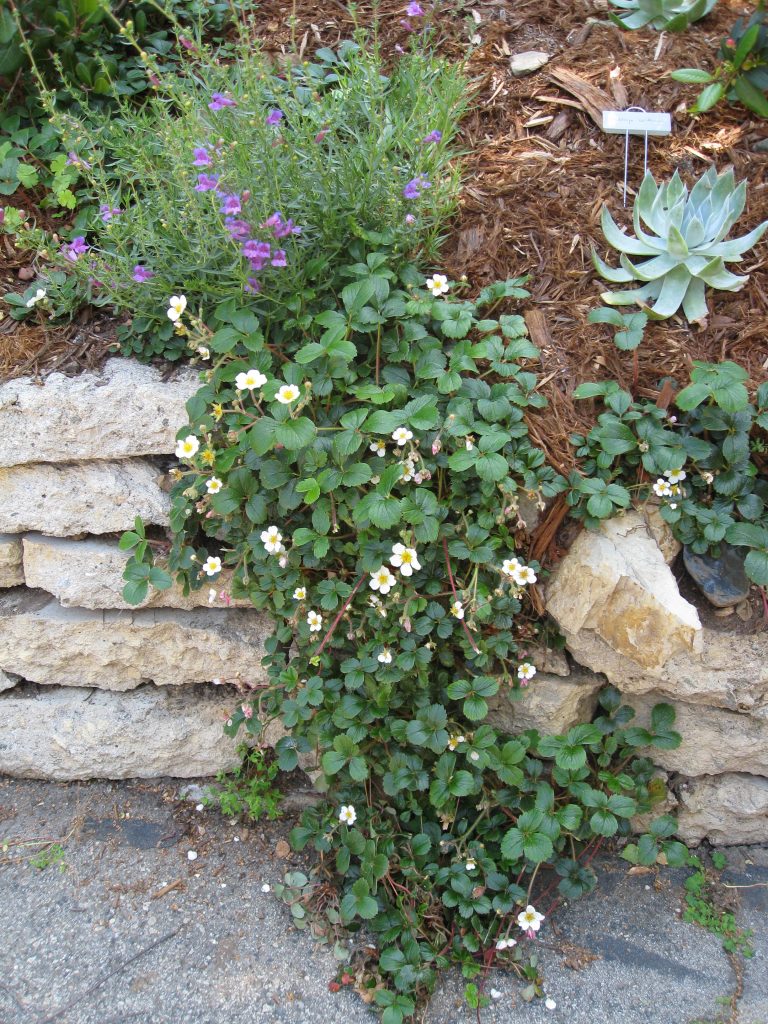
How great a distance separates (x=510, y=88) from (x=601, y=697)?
2282 mm

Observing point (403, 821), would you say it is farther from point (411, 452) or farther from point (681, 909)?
point (411, 452)

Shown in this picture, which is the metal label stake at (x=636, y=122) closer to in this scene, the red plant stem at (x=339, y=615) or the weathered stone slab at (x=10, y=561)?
the red plant stem at (x=339, y=615)

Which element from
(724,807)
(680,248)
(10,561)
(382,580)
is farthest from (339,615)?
(680,248)

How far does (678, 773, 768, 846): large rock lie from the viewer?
2754 millimetres

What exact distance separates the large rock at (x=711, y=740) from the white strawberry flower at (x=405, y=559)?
0.89 meters

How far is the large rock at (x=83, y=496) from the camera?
108 inches

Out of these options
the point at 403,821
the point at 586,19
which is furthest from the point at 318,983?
the point at 586,19

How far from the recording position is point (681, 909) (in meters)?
2.66

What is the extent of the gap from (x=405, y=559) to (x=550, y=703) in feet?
2.36

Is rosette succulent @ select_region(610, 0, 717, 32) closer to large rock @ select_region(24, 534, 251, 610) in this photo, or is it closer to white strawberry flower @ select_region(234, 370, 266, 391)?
white strawberry flower @ select_region(234, 370, 266, 391)

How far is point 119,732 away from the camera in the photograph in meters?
2.94

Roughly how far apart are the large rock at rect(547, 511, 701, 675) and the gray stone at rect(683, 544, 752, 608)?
4.5 inches

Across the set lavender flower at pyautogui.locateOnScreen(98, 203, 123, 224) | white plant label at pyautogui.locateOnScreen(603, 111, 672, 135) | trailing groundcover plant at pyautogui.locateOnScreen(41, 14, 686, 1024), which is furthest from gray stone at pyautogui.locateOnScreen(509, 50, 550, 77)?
lavender flower at pyautogui.locateOnScreen(98, 203, 123, 224)

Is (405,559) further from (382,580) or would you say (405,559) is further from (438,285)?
(438,285)
